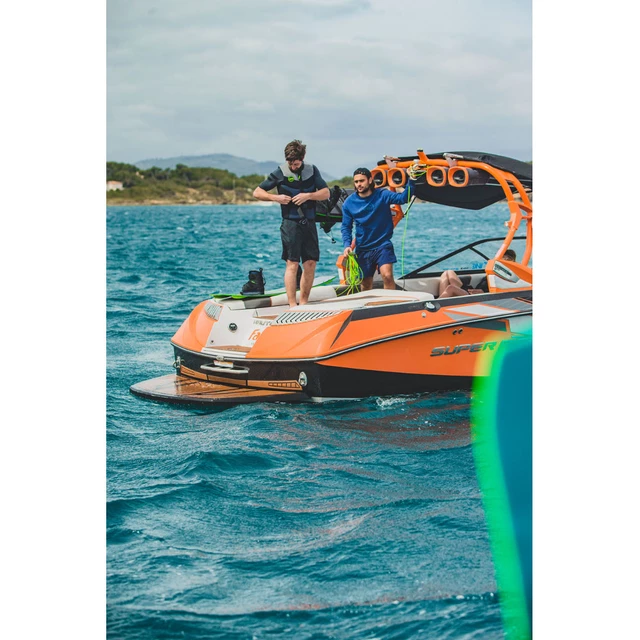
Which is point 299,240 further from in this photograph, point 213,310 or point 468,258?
point 468,258

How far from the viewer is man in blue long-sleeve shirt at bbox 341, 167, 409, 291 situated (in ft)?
20.7

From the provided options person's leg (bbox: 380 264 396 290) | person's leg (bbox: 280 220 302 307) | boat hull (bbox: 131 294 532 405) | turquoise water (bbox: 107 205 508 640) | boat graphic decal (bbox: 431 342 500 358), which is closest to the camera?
turquoise water (bbox: 107 205 508 640)

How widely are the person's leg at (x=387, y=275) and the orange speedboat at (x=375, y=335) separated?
29 cm

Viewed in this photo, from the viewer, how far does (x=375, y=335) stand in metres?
5.62

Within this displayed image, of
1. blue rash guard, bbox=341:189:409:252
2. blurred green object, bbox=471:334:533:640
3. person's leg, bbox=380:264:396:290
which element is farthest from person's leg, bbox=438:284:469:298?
blurred green object, bbox=471:334:533:640

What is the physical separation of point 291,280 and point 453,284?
112 cm

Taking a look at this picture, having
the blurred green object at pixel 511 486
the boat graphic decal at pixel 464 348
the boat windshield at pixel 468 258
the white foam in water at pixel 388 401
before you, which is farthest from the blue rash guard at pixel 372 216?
the blurred green object at pixel 511 486

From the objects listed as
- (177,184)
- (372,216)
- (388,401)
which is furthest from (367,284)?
(177,184)

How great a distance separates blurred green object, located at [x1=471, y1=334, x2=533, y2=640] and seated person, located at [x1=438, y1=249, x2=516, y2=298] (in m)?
1.39

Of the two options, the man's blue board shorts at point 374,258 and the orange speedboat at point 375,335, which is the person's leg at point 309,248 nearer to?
the orange speedboat at point 375,335

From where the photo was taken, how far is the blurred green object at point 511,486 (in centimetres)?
349

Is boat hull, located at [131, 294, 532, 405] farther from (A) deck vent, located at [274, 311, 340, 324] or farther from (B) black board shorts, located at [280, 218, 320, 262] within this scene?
(B) black board shorts, located at [280, 218, 320, 262]
